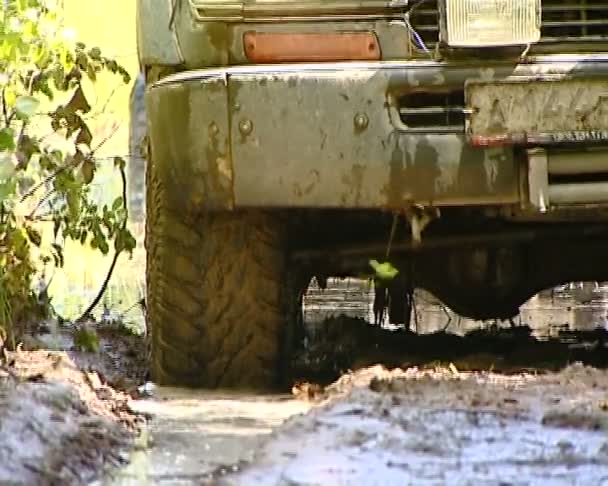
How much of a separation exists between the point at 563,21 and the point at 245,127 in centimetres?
83

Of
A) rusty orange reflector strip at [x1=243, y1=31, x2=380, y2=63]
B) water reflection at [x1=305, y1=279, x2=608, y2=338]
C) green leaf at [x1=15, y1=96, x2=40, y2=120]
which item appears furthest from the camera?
water reflection at [x1=305, y1=279, x2=608, y2=338]

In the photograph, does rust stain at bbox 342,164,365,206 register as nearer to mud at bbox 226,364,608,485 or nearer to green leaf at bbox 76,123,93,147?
mud at bbox 226,364,608,485

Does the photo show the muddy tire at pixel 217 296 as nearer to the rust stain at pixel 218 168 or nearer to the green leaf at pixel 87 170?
the rust stain at pixel 218 168

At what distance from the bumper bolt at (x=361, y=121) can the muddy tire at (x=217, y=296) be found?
471 millimetres

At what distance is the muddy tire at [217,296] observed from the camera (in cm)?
338

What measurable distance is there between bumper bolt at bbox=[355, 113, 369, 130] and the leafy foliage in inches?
29.5

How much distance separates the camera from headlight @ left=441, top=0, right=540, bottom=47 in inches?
118

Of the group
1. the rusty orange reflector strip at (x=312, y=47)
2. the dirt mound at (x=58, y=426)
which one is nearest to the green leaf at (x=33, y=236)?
the dirt mound at (x=58, y=426)

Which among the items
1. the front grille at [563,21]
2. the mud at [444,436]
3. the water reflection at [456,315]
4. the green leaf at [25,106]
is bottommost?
the water reflection at [456,315]

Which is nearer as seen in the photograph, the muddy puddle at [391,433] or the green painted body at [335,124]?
the muddy puddle at [391,433]

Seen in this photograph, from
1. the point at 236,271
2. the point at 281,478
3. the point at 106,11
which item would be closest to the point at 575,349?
the point at 236,271

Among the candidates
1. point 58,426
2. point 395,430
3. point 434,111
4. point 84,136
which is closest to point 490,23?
point 434,111

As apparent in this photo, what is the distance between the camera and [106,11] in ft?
20.9

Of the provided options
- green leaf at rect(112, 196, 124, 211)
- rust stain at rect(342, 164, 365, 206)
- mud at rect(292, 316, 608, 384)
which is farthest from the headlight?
green leaf at rect(112, 196, 124, 211)
